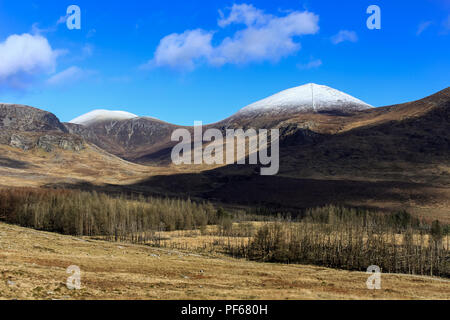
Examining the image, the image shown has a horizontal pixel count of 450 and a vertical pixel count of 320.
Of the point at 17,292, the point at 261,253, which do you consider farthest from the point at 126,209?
the point at 17,292

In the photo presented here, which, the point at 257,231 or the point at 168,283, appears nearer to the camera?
the point at 168,283

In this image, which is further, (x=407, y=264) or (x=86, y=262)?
(x=407, y=264)

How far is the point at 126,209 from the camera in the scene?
128125mm

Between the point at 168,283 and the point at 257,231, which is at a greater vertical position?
the point at 168,283

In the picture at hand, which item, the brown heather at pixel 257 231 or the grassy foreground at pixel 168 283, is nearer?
the grassy foreground at pixel 168 283

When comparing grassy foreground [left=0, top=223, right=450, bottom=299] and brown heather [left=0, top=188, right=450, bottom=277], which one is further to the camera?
brown heather [left=0, top=188, right=450, bottom=277]
